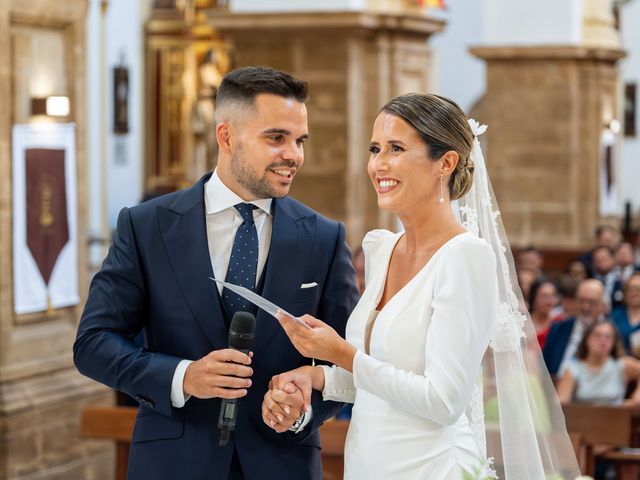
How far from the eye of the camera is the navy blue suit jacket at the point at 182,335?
3.40 m

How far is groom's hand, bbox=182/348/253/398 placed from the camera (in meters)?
3.15

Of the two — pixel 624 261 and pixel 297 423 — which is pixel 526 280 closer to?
pixel 624 261

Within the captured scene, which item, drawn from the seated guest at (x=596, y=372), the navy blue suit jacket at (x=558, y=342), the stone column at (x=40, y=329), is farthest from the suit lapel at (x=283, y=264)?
the navy blue suit jacket at (x=558, y=342)

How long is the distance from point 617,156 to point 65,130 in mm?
13655

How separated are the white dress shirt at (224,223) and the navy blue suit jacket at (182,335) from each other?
0.03 metres

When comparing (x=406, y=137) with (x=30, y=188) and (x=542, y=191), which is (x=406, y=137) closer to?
(x=30, y=188)

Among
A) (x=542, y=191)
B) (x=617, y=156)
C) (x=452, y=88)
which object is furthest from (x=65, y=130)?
(x=452, y=88)

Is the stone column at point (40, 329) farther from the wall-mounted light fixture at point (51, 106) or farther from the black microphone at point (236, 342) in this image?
the black microphone at point (236, 342)

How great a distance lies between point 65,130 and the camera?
7.84 meters

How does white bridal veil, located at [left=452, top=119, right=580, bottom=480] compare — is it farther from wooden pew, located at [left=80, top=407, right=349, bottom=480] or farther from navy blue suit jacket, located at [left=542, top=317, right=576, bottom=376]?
navy blue suit jacket, located at [left=542, top=317, right=576, bottom=376]

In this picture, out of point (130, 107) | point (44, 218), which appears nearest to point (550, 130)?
point (130, 107)

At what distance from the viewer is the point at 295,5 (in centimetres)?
1199

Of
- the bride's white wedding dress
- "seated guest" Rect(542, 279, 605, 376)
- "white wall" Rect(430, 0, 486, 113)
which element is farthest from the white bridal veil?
"white wall" Rect(430, 0, 486, 113)

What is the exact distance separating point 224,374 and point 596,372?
569 cm
